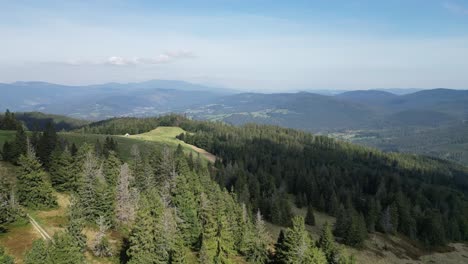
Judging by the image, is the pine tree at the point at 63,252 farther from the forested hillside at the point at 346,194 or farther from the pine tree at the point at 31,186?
the forested hillside at the point at 346,194

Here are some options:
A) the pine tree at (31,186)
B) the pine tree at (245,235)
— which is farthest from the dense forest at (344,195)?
the pine tree at (31,186)

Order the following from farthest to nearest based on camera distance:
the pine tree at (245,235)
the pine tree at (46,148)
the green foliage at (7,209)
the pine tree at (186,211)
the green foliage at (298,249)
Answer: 1. the pine tree at (46,148)
2. the pine tree at (245,235)
3. the pine tree at (186,211)
4. the green foliage at (298,249)
5. the green foliage at (7,209)

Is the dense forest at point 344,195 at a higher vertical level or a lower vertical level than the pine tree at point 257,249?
lower

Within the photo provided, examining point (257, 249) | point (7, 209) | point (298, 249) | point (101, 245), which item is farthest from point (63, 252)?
point (298, 249)

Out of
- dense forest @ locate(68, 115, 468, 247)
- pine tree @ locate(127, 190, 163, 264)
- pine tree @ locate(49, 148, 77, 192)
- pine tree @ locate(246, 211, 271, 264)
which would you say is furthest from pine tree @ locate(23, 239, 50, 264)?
dense forest @ locate(68, 115, 468, 247)

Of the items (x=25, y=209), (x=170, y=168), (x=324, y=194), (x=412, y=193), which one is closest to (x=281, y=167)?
(x=324, y=194)

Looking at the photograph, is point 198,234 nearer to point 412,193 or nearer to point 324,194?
point 324,194

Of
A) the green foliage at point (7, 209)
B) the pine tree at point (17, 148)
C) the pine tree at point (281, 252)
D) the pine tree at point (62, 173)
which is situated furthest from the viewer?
the pine tree at point (17, 148)

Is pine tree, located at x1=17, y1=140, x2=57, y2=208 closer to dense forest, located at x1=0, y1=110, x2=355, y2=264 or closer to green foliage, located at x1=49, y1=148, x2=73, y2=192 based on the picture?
dense forest, located at x1=0, y1=110, x2=355, y2=264
